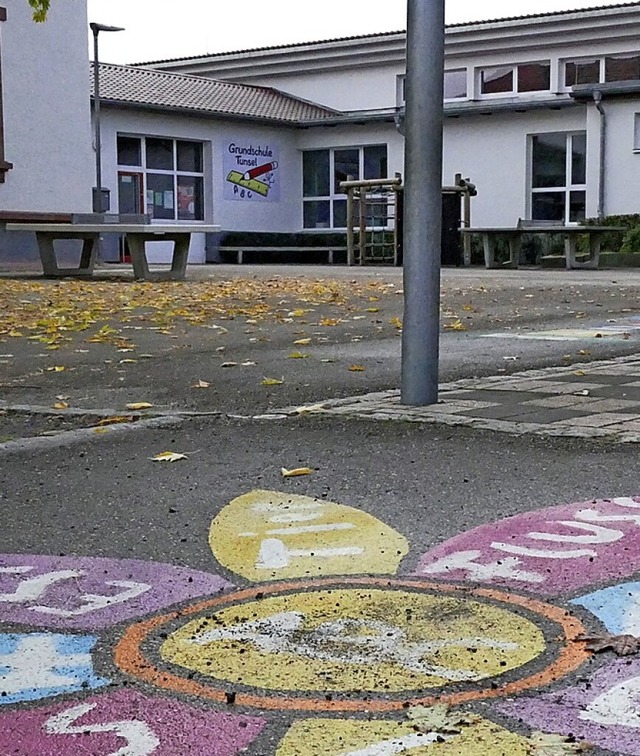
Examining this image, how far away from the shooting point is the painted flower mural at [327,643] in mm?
2354

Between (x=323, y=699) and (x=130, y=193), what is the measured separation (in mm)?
33337

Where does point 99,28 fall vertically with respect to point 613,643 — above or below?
above

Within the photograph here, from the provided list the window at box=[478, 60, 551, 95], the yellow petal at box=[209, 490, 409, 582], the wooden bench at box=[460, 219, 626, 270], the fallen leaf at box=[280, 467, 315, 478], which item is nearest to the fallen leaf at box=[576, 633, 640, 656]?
the yellow petal at box=[209, 490, 409, 582]

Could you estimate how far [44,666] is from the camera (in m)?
2.74

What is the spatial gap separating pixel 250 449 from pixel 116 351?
14.9 ft

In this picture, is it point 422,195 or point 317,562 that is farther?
point 422,195

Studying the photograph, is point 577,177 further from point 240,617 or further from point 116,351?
point 240,617

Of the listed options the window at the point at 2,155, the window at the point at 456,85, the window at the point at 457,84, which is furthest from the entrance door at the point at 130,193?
the window at the point at 457,84

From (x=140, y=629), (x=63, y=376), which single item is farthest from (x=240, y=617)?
(x=63, y=376)

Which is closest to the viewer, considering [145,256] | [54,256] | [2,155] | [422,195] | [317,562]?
→ [317,562]

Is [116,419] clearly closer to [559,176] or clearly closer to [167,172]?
[559,176]

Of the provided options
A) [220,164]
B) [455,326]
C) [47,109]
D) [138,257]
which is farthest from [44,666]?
[220,164]

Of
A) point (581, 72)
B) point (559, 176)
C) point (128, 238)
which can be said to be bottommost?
point (128, 238)

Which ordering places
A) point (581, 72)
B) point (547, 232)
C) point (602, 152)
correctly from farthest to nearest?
1. point (581, 72)
2. point (602, 152)
3. point (547, 232)
